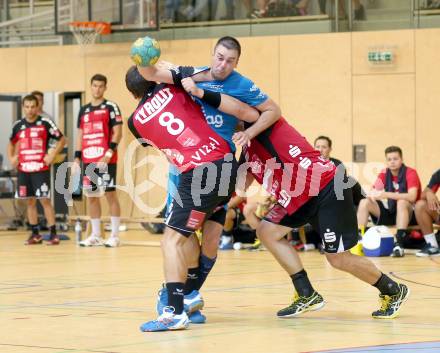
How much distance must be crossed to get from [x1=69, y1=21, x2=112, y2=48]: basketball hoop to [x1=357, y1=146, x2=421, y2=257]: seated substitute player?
661 centimetres

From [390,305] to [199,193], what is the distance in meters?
1.55

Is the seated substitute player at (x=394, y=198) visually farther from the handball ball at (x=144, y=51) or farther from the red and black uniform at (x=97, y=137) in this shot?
the handball ball at (x=144, y=51)

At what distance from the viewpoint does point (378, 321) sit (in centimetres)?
668

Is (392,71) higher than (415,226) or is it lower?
higher

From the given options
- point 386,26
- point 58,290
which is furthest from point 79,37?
point 58,290

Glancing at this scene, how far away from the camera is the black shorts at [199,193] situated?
251 inches

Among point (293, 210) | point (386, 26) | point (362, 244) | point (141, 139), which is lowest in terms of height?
point (362, 244)

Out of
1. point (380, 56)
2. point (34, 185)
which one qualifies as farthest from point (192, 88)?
point (380, 56)

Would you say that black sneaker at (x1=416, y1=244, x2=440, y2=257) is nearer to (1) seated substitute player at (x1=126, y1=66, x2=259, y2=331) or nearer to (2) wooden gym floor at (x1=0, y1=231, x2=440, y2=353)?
(2) wooden gym floor at (x1=0, y1=231, x2=440, y2=353)

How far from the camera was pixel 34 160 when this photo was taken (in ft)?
49.6

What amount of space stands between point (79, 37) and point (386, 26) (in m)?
5.51

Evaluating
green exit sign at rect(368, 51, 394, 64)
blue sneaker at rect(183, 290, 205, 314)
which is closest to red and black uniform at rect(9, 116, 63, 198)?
green exit sign at rect(368, 51, 394, 64)

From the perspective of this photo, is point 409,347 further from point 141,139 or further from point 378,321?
point 141,139

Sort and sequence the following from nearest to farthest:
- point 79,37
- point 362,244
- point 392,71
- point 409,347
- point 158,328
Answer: point 409,347 < point 158,328 < point 362,244 < point 392,71 < point 79,37
